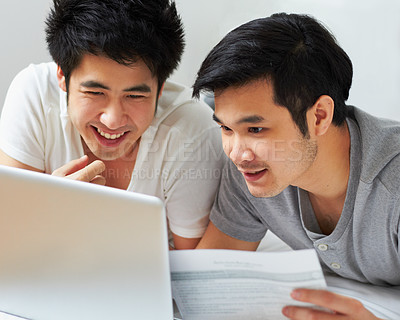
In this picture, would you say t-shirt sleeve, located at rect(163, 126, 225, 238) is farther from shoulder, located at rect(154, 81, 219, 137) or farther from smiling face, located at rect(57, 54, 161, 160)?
smiling face, located at rect(57, 54, 161, 160)

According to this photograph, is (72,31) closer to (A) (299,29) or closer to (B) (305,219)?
(A) (299,29)

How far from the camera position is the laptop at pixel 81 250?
699 mm

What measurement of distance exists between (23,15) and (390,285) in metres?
1.54

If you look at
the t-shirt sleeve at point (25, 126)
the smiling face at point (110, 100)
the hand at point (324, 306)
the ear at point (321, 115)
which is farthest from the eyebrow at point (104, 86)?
the hand at point (324, 306)

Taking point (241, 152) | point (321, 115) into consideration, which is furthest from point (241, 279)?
point (321, 115)

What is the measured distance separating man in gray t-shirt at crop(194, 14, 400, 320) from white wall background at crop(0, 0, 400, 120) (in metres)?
0.74

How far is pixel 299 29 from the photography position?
1.01 meters

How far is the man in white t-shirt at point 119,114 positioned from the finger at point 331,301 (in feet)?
1.56

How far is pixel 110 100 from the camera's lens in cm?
114

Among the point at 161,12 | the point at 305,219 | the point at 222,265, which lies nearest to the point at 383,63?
the point at 305,219

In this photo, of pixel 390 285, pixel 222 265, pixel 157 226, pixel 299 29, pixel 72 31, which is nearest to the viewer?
pixel 157 226

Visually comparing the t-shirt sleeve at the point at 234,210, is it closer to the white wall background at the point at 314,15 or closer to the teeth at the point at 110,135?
the teeth at the point at 110,135

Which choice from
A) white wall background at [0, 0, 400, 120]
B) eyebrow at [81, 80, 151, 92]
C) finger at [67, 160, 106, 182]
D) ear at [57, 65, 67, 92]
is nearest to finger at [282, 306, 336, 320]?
finger at [67, 160, 106, 182]

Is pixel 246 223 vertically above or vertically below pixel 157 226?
below
